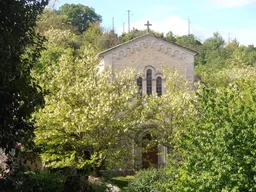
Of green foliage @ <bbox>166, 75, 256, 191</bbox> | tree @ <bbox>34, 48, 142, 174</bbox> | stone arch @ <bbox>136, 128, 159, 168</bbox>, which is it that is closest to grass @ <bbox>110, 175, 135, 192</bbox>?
stone arch @ <bbox>136, 128, 159, 168</bbox>

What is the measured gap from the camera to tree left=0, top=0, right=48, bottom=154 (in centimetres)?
1081

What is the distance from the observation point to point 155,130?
2677cm

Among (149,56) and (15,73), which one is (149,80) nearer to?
(149,56)

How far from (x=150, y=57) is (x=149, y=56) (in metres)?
0.10

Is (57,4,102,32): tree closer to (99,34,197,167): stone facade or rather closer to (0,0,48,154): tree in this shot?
(99,34,197,167): stone facade

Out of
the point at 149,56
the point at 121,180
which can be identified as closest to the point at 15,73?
the point at 121,180

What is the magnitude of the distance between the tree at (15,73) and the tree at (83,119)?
856 centimetres

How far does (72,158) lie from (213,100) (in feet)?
24.6

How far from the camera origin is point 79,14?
306 ft

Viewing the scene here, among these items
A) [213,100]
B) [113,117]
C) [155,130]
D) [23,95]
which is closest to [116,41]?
[155,130]

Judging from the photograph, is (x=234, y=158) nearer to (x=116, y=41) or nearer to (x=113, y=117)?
(x=113, y=117)

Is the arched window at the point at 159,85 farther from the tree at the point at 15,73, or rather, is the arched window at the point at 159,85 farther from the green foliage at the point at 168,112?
the tree at the point at 15,73

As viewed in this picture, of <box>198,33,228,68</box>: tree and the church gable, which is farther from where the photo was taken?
<box>198,33,228,68</box>: tree

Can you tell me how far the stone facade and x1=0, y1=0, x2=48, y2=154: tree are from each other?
2064 cm
